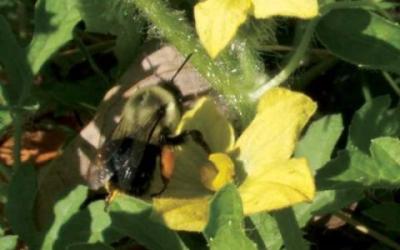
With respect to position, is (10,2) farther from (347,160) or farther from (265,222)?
(347,160)

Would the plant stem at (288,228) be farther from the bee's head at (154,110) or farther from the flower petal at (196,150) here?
the bee's head at (154,110)

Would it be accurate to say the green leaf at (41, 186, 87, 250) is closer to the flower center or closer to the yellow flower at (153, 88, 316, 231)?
the yellow flower at (153, 88, 316, 231)

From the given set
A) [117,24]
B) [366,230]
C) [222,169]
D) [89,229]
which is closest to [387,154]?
[222,169]

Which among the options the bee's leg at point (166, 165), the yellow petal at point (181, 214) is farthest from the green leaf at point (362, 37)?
the yellow petal at point (181, 214)

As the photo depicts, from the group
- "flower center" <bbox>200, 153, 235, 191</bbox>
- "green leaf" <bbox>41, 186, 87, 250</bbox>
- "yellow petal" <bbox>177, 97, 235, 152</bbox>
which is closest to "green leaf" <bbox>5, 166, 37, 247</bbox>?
"green leaf" <bbox>41, 186, 87, 250</bbox>

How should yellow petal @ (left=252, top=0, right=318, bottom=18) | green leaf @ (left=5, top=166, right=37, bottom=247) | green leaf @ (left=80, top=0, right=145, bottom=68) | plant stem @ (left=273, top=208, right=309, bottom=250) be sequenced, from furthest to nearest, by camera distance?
green leaf @ (left=80, top=0, right=145, bottom=68) → green leaf @ (left=5, top=166, right=37, bottom=247) → plant stem @ (left=273, top=208, right=309, bottom=250) → yellow petal @ (left=252, top=0, right=318, bottom=18)

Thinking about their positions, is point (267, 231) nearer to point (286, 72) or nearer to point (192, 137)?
point (192, 137)
